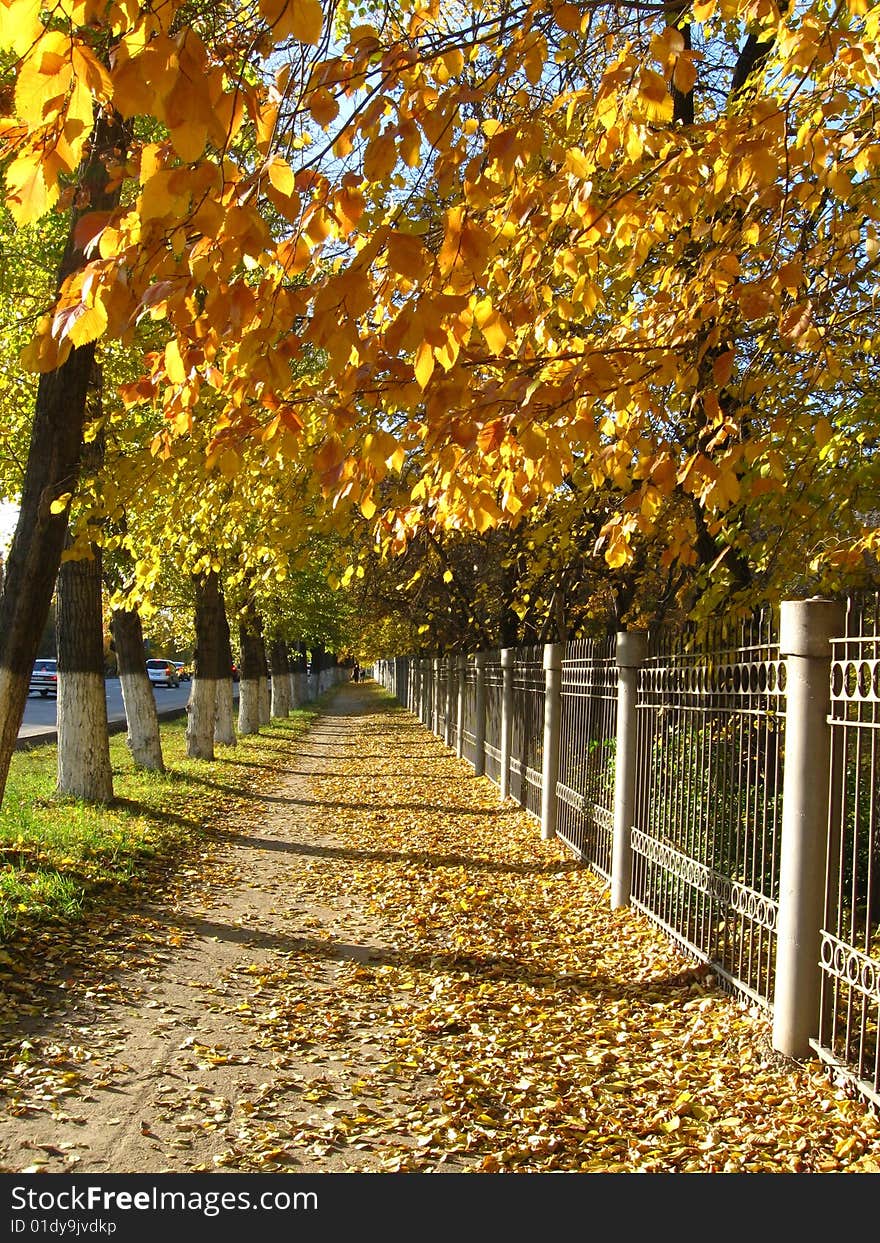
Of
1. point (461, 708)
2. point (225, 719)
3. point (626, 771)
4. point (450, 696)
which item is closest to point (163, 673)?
point (450, 696)

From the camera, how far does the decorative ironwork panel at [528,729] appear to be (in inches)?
494

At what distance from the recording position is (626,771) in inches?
311

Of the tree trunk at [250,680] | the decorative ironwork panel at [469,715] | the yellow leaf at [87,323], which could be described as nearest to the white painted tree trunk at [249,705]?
the tree trunk at [250,680]

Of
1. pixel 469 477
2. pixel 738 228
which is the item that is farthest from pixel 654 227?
pixel 469 477

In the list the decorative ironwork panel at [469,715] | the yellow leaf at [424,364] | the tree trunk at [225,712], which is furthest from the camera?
the tree trunk at [225,712]

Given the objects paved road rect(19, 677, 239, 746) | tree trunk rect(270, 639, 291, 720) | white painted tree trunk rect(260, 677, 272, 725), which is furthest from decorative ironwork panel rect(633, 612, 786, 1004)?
tree trunk rect(270, 639, 291, 720)

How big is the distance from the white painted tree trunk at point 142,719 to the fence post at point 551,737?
5812mm

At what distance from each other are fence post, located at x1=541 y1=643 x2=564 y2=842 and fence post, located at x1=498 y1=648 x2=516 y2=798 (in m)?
3.06

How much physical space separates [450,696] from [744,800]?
19538mm

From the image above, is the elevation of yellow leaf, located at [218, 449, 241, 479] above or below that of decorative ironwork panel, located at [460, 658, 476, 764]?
above

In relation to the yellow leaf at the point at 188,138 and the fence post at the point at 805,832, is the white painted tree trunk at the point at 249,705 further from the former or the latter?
the yellow leaf at the point at 188,138

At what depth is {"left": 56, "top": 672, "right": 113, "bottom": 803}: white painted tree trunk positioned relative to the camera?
429 inches

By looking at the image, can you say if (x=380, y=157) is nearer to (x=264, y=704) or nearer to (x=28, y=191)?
(x=28, y=191)

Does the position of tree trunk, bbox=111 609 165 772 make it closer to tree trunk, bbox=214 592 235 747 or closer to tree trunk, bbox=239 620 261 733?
tree trunk, bbox=214 592 235 747
